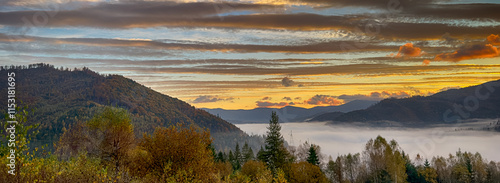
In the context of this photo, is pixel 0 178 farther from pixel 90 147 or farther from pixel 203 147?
pixel 90 147

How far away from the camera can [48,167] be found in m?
17.7

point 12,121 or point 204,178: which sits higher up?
point 12,121

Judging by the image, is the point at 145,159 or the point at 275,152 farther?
the point at 275,152

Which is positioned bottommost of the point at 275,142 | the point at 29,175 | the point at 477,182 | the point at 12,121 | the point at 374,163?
the point at 477,182

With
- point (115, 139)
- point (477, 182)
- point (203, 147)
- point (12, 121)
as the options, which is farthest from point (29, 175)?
point (477, 182)

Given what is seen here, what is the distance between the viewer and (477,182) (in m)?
121

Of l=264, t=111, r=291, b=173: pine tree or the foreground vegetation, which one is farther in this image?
l=264, t=111, r=291, b=173: pine tree

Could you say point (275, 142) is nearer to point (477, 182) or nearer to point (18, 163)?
point (18, 163)

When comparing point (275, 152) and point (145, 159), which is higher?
point (145, 159)

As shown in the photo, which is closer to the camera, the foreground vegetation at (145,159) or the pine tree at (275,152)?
the foreground vegetation at (145,159)

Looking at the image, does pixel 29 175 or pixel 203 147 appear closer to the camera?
pixel 29 175

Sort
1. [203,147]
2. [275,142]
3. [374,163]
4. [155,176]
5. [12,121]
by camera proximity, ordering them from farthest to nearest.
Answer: [374,163] → [275,142] → [203,147] → [155,176] → [12,121]

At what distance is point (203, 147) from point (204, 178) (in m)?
3.10

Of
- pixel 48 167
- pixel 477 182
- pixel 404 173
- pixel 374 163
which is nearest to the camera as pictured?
pixel 48 167
